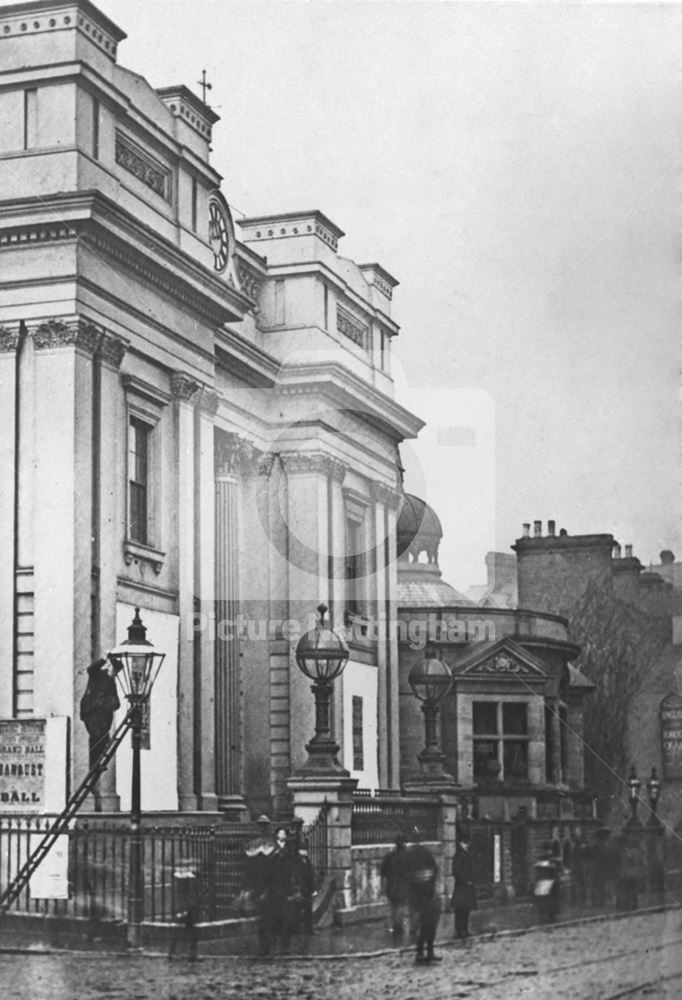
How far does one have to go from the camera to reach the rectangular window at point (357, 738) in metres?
40.7

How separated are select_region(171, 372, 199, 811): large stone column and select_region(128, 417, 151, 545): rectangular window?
0.75 meters

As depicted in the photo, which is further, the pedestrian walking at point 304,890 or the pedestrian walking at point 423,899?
the pedestrian walking at point 304,890

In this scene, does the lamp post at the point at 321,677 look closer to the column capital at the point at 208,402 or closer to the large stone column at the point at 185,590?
the large stone column at the point at 185,590

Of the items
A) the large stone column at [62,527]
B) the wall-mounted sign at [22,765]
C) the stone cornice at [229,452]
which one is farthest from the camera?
the stone cornice at [229,452]

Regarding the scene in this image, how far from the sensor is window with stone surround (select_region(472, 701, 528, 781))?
143 ft

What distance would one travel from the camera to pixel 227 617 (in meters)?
37.0

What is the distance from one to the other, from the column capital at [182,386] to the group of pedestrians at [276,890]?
1072cm

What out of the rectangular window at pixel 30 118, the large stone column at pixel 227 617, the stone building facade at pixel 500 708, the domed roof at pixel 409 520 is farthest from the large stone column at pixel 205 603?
the domed roof at pixel 409 520

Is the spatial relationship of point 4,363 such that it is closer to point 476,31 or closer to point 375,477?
point 476,31

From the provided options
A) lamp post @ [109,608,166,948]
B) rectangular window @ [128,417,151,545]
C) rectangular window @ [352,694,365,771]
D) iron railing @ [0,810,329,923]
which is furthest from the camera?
rectangular window @ [352,694,365,771]

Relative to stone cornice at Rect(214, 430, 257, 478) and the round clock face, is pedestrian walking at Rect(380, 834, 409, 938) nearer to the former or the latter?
the round clock face

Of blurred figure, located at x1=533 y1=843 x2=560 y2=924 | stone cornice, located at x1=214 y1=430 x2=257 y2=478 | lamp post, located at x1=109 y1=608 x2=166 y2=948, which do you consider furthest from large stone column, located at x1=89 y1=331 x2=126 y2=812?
stone cornice, located at x1=214 y1=430 x2=257 y2=478

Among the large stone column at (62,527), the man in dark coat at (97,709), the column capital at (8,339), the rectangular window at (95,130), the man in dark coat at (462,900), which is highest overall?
the rectangular window at (95,130)

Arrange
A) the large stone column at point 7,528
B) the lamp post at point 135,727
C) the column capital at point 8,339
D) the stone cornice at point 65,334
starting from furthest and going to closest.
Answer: the column capital at point 8,339 → the stone cornice at point 65,334 → the large stone column at point 7,528 → the lamp post at point 135,727
